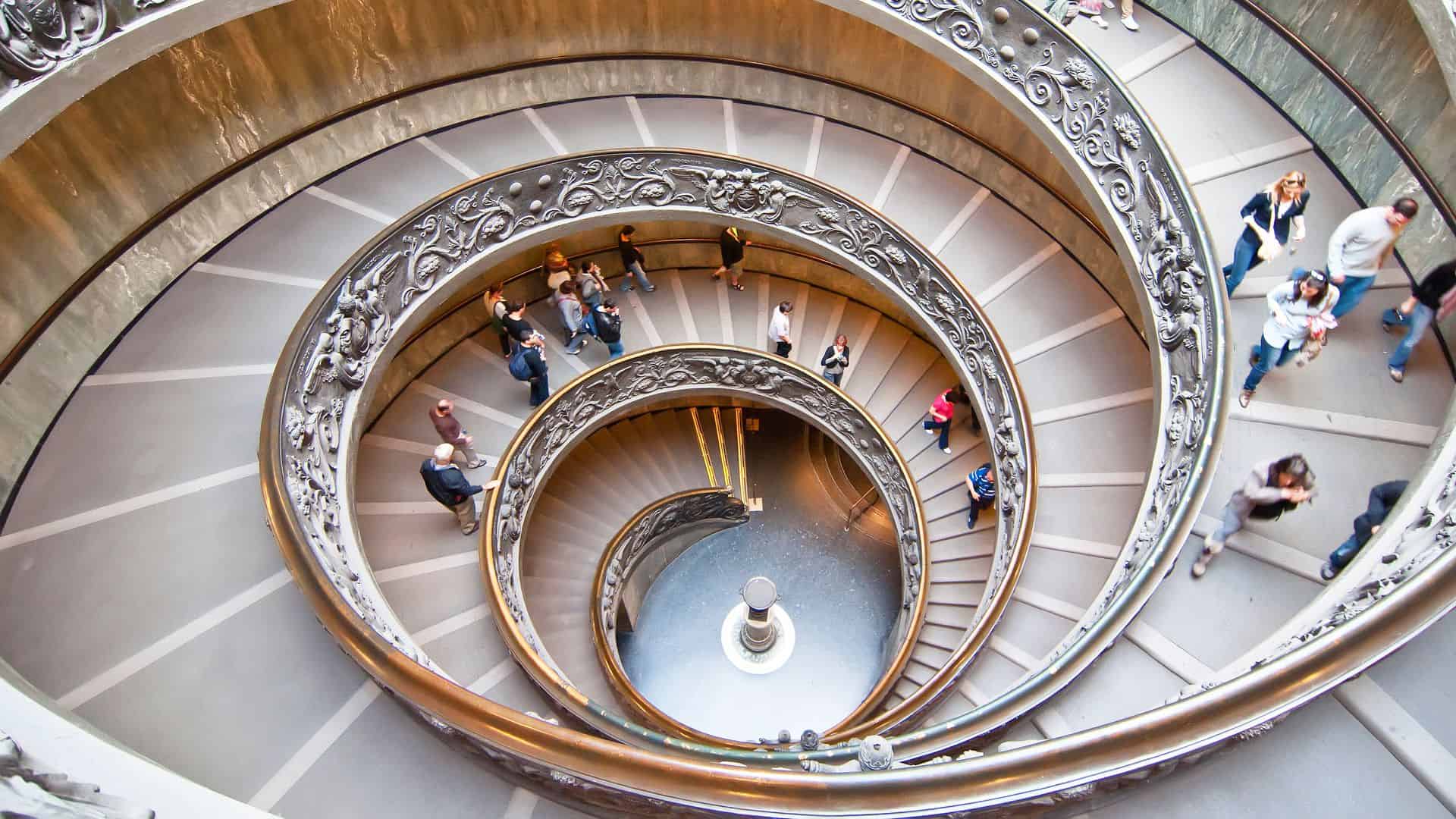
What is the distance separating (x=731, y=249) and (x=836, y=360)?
238 centimetres

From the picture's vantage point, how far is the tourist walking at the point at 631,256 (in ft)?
35.2

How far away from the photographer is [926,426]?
10.0 meters

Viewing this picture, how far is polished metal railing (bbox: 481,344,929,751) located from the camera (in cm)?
845

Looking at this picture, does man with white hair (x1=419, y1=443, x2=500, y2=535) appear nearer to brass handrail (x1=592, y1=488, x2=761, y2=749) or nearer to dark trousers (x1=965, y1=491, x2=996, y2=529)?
brass handrail (x1=592, y1=488, x2=761, y2=749)

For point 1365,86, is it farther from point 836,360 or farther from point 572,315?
point 572,315

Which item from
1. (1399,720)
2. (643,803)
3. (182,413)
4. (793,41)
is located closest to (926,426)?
(793,41)

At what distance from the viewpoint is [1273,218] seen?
5.70 m

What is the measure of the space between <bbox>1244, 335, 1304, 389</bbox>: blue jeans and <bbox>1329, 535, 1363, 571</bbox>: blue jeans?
54.8 inches

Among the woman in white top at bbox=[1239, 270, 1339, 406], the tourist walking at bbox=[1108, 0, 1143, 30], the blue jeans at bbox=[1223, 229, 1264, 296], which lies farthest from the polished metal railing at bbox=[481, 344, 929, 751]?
the tourist walking at bbox=[1108, 0, 1143, 30]

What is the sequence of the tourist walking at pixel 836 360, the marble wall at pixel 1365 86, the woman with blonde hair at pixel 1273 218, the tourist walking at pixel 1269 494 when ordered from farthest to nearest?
the tourist walking at pixel 836 360, the marble wall at pixel 1365 86, the woman with blonde hair at pixel 1273 218, the tourist walking at pixel 1269 494

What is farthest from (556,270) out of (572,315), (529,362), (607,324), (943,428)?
(943,428)

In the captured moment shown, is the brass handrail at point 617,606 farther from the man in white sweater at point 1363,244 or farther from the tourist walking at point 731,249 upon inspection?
the man in white sweater at point 1363,244

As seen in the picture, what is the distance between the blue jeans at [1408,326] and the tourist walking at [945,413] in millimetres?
4270

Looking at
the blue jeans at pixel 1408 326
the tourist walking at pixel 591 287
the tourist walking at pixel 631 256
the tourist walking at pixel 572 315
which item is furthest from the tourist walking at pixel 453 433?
the blue jeans at pixel 1408 326
